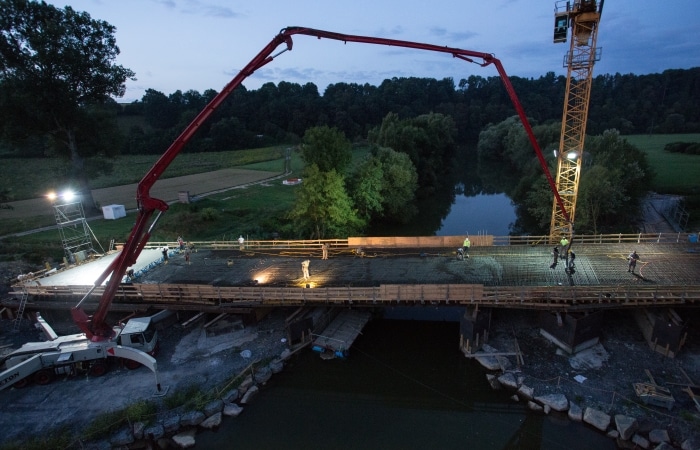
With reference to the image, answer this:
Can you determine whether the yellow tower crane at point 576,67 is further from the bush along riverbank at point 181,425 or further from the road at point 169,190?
the road at point 169,190

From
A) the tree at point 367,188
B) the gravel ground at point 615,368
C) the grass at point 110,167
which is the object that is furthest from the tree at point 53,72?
the gravel ground at point 615,368

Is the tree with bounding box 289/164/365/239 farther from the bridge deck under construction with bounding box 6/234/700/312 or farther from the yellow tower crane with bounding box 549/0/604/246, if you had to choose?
the yellow tower crane with bounding box 549/0/604/246

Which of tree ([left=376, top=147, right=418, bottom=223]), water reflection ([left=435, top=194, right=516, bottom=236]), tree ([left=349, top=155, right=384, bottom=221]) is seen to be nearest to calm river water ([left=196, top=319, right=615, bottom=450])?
tree ([left=349, top=155, right=384, bottom=221])

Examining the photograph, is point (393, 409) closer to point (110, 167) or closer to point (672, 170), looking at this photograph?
point (110, 167)

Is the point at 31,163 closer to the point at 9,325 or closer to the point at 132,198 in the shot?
the point at 132,198

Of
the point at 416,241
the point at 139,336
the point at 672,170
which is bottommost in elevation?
the point at 139,336

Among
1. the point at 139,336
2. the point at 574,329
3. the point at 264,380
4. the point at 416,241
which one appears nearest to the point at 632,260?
the point at 574,329
